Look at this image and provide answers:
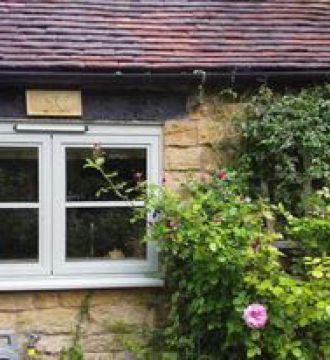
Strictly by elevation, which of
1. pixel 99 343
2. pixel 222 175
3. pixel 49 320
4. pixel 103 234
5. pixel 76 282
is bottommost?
pixel 99 343

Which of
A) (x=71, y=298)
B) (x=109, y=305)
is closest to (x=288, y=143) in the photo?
(x=109, y=305)

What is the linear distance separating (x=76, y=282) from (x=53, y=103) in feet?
4.48

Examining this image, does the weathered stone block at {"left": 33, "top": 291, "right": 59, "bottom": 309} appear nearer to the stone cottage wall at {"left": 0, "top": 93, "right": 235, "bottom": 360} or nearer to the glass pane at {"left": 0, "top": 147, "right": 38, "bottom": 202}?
the stone cottage wall at {"left": 0, "top": 93, "right": 235, "bottom": 360}

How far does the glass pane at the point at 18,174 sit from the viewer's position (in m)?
6.02

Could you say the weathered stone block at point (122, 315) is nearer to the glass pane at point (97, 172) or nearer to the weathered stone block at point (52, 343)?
the weathered stone block at point (52, 343)

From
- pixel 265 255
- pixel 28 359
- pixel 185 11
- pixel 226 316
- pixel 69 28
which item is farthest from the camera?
pixel 185 11

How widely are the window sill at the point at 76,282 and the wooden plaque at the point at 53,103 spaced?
4.09 feet

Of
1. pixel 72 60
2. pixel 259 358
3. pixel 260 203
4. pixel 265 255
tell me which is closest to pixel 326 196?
pixel 260 203

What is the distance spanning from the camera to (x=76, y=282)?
591 centimetres

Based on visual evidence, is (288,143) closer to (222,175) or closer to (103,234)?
(222,175)

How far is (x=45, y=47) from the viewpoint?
Answer: 6215mm

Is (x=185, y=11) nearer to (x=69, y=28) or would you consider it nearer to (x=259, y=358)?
(x=69, y=28)

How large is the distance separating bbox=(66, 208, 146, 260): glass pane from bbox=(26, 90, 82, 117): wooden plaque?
766 millimetres

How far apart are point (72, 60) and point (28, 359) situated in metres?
2.29
